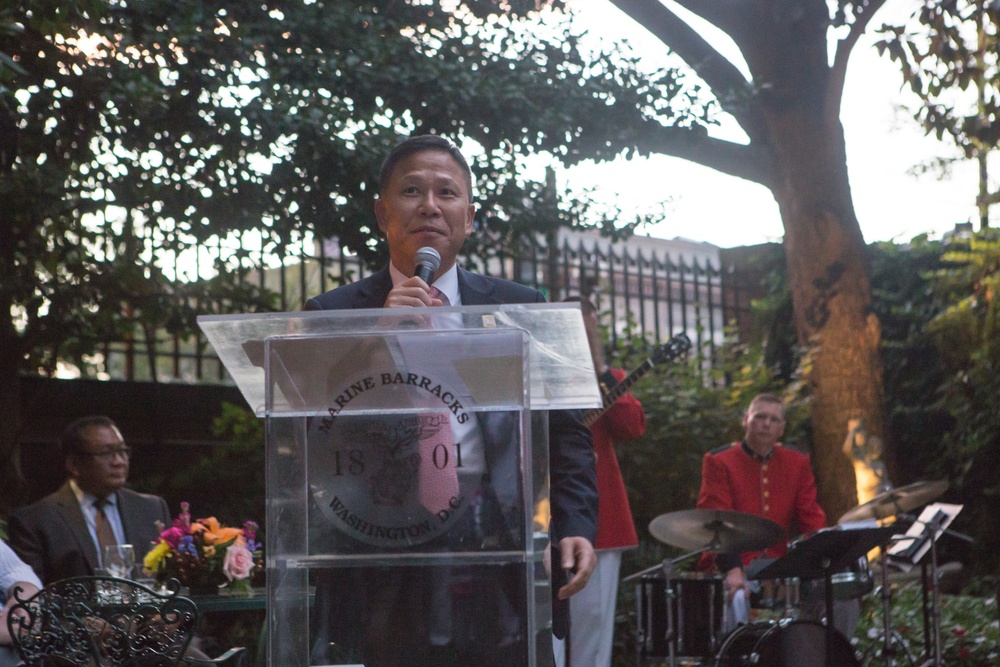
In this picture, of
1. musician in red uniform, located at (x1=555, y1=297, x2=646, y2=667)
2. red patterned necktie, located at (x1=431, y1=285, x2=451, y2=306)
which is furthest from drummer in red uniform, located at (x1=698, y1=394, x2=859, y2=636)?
red patterned necktie, located at (x1=431, y1=285, x2=451, y2=306)

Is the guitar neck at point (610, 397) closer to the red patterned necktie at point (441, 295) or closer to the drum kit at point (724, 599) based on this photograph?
the drum kit at point (724, 599)

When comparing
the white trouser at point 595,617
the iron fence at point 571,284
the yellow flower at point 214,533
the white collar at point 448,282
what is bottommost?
the white trouser at point 595,617

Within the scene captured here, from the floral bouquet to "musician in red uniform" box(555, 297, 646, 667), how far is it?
168cm

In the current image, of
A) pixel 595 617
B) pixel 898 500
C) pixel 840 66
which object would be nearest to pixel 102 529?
pixel 595 617

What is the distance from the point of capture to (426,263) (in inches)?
101

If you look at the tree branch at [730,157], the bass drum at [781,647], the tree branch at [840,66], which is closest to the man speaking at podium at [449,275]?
the bass drum at [781,647]

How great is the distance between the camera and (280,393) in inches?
89.0

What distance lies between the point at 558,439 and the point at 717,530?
13.9ft

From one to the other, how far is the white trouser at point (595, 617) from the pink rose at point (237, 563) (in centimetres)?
161

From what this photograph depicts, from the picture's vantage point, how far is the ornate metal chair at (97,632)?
13.2 feet

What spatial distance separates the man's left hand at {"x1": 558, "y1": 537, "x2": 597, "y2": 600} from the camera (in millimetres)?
2609

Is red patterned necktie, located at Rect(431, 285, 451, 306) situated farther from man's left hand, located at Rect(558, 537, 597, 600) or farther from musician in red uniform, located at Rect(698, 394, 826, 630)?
musician in red uniform, located at Rect(698, 394, 826, 630)

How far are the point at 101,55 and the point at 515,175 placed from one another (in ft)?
9.19

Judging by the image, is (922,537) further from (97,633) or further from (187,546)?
(97,633)
